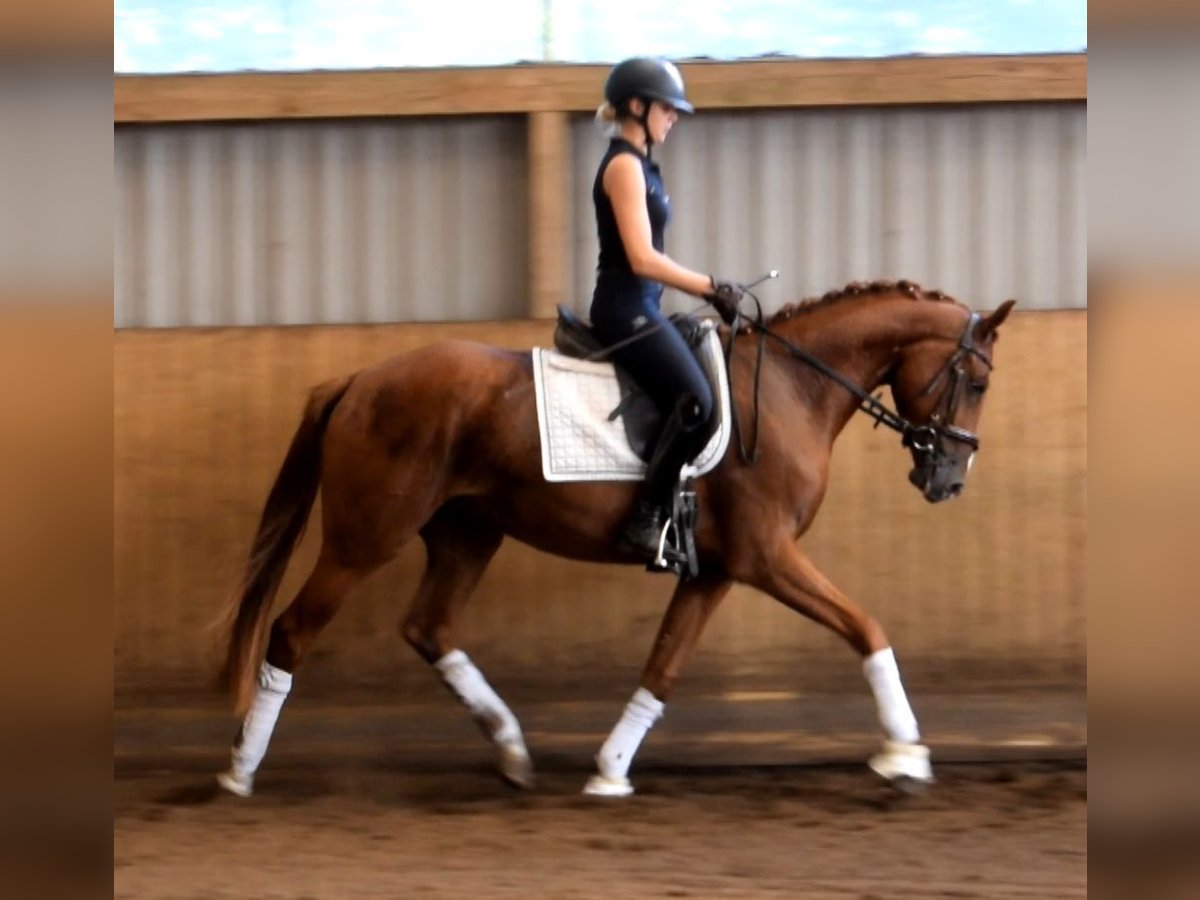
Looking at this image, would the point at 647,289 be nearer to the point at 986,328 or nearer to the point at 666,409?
the point at 666,409

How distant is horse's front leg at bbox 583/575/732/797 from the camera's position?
219 inches

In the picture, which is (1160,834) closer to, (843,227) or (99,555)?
(99,555)

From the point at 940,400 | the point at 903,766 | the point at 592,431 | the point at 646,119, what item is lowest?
the point at 903,766

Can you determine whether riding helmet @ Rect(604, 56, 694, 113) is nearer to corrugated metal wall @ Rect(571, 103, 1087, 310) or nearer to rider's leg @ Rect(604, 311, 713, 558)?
rider's leg @ Rect(604, 311, 713, 558)

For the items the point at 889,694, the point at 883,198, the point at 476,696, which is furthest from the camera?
the point at 883,198

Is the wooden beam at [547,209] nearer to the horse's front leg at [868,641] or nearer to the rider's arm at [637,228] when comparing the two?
the rider's arm at [637,228]

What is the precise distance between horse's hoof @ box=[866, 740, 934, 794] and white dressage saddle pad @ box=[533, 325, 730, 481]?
1.25 meters

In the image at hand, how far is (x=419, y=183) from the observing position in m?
6.94

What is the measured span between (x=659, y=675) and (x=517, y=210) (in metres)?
2.55

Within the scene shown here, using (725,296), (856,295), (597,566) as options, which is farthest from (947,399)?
(597,566)

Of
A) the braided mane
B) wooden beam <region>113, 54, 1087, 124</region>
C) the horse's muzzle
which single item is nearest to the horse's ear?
the braided mane

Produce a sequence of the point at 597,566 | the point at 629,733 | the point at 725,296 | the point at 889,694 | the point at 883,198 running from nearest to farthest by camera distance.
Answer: the point at 889,694 < the point at 725,296 < the point at 629,733 < the point at 597,566 < the point at 883,198

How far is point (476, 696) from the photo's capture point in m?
5.70

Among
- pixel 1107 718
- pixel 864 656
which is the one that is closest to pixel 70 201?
pixel 1107 718
